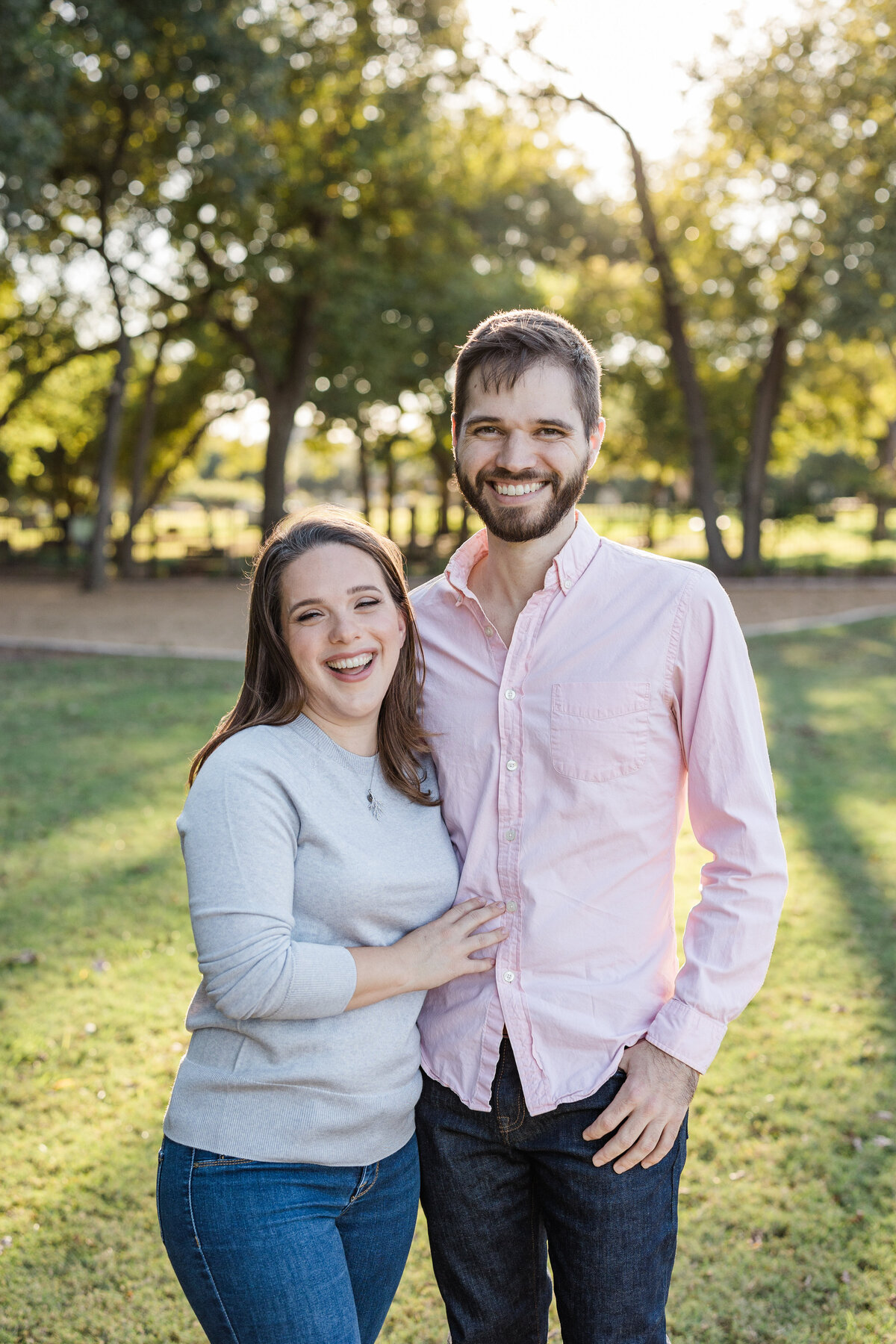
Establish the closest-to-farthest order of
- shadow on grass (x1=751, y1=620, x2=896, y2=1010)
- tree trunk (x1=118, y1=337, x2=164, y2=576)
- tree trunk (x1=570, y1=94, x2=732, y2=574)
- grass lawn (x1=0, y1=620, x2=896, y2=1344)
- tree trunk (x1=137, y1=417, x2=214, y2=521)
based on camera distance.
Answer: grass lawn (x1=0, y1=620, x2=896, y2=1344), shadow on grass (x1=751, y1=620, x2=896, y2=1010), tree trunk (x1=570, y1=94, x2=732, y2=574), tree trunk (x1=118, y1=337, x2=164, y2=576), tree trunk (x1=137, y1=417, x2=214, y2=521)

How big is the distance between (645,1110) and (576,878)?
47cm

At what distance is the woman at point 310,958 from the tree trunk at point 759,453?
22.0 metres

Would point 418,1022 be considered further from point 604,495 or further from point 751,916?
point 604,495

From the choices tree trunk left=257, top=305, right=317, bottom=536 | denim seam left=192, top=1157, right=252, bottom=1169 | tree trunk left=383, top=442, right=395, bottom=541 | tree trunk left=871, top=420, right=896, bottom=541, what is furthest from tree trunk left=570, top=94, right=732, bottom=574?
denim seam left=192, top=1157, right=252, bottom=1169

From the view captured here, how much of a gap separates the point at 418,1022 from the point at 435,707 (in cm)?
71

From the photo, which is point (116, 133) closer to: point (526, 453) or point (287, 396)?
point (287, 396)

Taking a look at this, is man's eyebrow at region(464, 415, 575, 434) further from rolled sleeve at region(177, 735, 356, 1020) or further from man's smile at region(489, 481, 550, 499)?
rolled sleeve at region(177, 735, 356, 1020)

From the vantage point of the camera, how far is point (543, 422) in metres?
2.24

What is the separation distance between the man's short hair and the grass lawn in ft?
9.11

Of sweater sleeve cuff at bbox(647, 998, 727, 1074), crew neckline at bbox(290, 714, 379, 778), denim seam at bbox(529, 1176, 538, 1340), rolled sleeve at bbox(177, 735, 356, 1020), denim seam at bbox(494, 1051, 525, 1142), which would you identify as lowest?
denim seam at bbox(529, 1176, 538, 1340)

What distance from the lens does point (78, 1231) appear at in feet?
11.4

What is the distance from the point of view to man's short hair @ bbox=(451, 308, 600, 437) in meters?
2.22

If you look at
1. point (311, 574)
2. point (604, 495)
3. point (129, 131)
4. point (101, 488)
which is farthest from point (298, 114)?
point (604, 495)

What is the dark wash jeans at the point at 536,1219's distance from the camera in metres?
2.12
